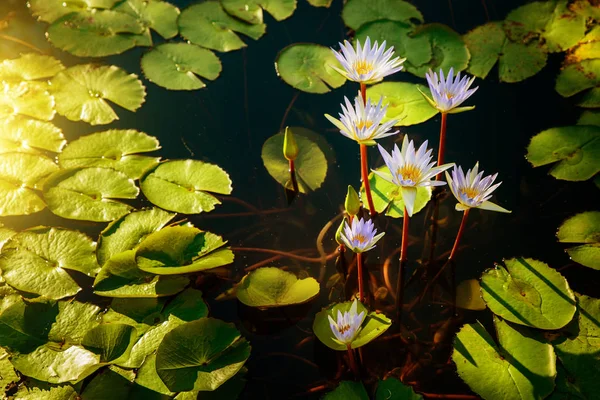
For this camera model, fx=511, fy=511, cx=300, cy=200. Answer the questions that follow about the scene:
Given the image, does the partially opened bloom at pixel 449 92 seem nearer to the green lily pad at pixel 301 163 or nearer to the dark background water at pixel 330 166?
the dark background water at pixel 330 166

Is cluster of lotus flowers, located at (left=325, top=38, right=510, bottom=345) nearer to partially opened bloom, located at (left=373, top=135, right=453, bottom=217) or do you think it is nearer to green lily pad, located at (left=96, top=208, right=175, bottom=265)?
partially opened bloom, located at (left=373, top=135, right=453, bottom=217)

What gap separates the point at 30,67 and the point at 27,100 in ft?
1.19

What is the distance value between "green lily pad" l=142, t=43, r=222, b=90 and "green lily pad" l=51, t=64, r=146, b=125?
0.48 feet

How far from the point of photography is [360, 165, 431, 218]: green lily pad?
2770 millimetres

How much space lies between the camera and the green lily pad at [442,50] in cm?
355

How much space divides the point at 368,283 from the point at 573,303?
957 millimetres

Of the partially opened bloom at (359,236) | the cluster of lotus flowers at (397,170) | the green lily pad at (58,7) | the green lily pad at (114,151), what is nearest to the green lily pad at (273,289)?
the cluster of lotus flowers at (397,170)

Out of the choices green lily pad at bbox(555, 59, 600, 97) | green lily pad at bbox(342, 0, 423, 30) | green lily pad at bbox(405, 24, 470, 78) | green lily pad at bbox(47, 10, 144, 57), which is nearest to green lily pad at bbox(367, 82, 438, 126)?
green lily pad at bbox(405, 24, 470, 78)

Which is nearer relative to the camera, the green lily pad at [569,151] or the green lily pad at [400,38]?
the green lily pad at [569,151]

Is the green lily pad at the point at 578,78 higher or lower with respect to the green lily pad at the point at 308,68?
lower

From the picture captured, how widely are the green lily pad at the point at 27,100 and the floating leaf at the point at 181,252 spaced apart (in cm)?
140

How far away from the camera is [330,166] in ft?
10.2

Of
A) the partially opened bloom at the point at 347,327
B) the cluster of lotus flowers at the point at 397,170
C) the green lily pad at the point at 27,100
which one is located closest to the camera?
the partially opened bloom at the point at 347,327

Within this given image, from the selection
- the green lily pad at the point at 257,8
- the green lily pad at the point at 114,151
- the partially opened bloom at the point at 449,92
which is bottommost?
the green lily pad at the point at 114,151
